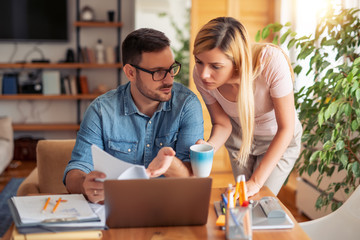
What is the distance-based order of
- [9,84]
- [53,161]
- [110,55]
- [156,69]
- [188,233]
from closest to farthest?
[188,233] → [156,69] → [53,161] → [9,84] → [110,55]

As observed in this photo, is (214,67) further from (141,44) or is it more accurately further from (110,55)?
(110,55)

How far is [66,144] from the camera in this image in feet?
7.58

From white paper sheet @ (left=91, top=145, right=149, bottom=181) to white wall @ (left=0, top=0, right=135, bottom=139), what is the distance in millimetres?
4337

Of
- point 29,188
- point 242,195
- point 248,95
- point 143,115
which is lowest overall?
point 29,188

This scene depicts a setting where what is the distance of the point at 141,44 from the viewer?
5.53ft

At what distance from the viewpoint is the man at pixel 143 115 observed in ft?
5.43

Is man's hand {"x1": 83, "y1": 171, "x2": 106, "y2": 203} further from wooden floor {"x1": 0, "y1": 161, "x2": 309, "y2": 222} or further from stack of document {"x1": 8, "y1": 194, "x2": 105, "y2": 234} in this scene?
wooden floor {"x1": 0, "y1": 161, "x2": 309, "y2": 222}

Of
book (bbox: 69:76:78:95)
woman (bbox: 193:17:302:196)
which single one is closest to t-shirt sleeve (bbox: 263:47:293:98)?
woman (bbox: 193:17:302:196)

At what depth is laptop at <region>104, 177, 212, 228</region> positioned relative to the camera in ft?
3.72

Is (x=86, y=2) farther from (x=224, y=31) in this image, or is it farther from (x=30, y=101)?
(x=224, y=31)

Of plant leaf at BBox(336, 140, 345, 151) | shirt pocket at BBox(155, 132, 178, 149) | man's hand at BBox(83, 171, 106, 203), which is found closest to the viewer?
man's hand at BBox(83, 171, 106, 203)

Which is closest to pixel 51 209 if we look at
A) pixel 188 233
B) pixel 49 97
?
pixel 188 233

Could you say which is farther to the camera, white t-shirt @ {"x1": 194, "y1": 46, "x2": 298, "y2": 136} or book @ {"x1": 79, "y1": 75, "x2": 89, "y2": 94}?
book @ {"x1": 79, "y1": 75, "x2": 89, "y2": 94}

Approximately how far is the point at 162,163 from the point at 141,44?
1.77 ft
